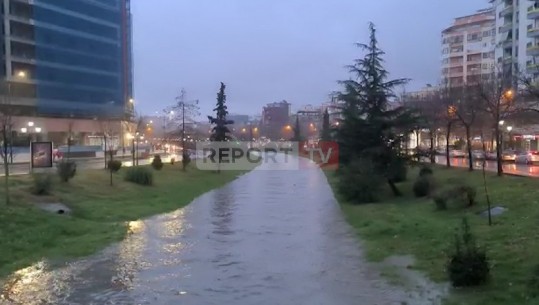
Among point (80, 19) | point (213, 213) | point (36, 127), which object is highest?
point (80, 19)

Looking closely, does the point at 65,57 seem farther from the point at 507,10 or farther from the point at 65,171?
the point at 507,10

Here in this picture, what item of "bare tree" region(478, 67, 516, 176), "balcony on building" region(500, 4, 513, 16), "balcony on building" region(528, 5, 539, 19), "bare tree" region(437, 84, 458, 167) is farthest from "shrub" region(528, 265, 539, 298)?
"balcony on building" region(500, 4, 513, 16)

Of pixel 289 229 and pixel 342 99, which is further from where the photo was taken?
pixel 342 99

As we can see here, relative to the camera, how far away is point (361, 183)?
97.3 ft

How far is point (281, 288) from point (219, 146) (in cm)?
5650

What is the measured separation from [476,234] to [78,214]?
13941 millimetres

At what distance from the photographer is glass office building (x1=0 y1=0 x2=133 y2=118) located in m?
78.8

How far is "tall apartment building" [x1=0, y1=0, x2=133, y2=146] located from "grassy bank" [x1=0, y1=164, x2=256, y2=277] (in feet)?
148

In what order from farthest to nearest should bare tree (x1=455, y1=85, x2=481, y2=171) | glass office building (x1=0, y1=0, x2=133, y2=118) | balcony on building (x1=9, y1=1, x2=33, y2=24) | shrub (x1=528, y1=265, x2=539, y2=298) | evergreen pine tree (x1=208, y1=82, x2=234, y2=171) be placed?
1. glass office building (x1=0, y1=0, x2=133, y2=118)
2. balcony on building (x1=9, y1=1, x2=33, y2=24)
3. evergreen pine tree (x1=208, y1=82, x2=234, y2=171)
4. bare tree (x1=455, y1=85, x2=481, y2=171)
5. shrub (x1=528, y1=265, x2=539, y2=298)

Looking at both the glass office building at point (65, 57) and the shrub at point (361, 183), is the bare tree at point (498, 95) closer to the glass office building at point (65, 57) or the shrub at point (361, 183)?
the shrub at point (361, 183)

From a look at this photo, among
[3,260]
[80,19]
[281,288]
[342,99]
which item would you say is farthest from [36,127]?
[281,288]

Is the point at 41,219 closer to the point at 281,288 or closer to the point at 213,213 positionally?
the point at 213,213

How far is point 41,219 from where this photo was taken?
19.0m

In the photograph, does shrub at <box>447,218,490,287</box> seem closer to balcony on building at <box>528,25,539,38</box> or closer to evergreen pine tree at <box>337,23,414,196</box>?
evergreen pine tree at <box>337,23,414,196</box>
